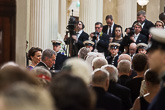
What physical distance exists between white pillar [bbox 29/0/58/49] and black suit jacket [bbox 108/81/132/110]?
766 centimetres

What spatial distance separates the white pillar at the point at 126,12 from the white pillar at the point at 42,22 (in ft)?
25.2

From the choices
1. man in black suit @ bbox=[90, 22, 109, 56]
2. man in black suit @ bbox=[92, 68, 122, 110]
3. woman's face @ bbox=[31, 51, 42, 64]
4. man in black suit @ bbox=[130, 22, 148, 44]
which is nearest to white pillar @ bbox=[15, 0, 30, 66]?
woman's face @ bbox=[31, 51, 42, 64]

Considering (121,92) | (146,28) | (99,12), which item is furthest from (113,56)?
(99,12)

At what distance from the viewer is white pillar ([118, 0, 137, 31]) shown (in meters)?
21.6

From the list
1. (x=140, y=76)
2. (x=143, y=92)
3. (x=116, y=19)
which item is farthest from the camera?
(x=116, y=19)

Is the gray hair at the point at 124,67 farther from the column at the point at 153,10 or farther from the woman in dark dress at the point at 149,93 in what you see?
the column at the point at 153,10

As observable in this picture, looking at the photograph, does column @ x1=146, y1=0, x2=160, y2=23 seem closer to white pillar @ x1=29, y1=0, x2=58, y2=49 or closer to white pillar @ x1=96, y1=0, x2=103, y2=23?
white pillar @ x1=96, y1=0, x2=103, y2=23

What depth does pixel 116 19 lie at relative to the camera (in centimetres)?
2308

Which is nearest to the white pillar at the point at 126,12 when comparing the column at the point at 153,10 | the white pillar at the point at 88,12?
the column at the point at 153,10

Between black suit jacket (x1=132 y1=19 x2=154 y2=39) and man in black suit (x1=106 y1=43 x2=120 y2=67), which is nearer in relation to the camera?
man in black suit (x1=106 y1=43 x2=120 y2=67)

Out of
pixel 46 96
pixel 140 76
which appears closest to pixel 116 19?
pixel 140 76

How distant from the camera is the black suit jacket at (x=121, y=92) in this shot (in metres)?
6.70

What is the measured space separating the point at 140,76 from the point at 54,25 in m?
7.21

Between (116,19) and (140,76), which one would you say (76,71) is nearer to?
(140,76)
